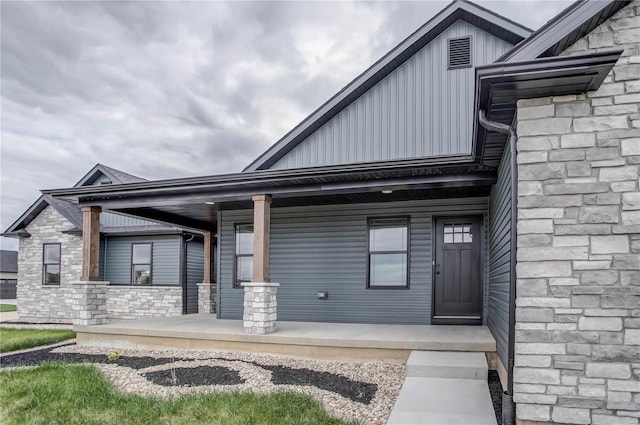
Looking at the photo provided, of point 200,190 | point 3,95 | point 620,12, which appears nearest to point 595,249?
point 620,12

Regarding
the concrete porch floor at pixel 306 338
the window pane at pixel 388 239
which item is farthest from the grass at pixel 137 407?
the window pane at pixel 388 239

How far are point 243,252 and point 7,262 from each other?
24227 mm

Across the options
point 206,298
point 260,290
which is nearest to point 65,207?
point 206,298

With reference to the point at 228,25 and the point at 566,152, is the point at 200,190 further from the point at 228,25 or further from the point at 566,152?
the point at 566,152

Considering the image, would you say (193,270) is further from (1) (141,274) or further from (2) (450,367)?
(2) (450,367)

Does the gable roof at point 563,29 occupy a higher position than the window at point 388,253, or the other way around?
the gable roof at point 563,29

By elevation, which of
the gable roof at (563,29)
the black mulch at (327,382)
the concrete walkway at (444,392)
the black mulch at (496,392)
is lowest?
the black mulch at (327,382)

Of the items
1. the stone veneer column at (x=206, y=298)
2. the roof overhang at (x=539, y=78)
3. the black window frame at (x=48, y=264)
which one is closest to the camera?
the roof overhang at (x=539, y=78)

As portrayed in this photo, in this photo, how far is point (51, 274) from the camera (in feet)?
48.6

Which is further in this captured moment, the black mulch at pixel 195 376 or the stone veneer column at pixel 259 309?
the stone veneer column at pixel 259 309

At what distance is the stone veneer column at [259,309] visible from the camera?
7.15 meters

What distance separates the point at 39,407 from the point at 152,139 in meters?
15.7

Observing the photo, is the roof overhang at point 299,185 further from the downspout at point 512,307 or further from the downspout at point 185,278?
the downspout at point 185,278

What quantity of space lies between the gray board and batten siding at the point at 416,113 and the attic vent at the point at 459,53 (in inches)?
3.2
